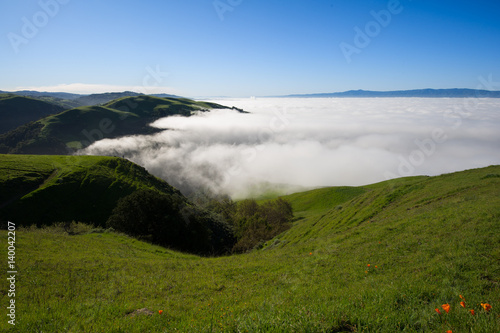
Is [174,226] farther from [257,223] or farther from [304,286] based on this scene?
[304,286]

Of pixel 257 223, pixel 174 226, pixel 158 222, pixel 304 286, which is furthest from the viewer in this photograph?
pixel 257 223

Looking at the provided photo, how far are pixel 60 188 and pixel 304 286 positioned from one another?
82187mm

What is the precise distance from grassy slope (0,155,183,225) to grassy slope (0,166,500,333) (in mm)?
50802

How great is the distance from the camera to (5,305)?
10578 millimetres

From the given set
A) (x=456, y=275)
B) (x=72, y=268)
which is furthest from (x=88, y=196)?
(x=456, y=275)

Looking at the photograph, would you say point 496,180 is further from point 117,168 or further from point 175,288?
point 117,168

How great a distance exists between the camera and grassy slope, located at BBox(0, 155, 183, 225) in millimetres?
60688

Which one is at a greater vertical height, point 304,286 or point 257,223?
point 304,286

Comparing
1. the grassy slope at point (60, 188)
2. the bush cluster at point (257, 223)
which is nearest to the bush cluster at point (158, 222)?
the bush cluster at point (257, 223)

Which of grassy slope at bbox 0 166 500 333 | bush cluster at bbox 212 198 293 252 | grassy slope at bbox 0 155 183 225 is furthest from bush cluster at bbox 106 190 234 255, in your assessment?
grassy slope at bbox 0 155 183 225

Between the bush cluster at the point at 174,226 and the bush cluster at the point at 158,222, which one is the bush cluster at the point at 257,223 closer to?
the bush cluster at the point at 174,226

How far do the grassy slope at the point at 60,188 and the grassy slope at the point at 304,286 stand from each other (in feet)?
167

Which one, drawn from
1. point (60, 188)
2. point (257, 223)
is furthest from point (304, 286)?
point (60, 188)

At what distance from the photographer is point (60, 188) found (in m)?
69.0
